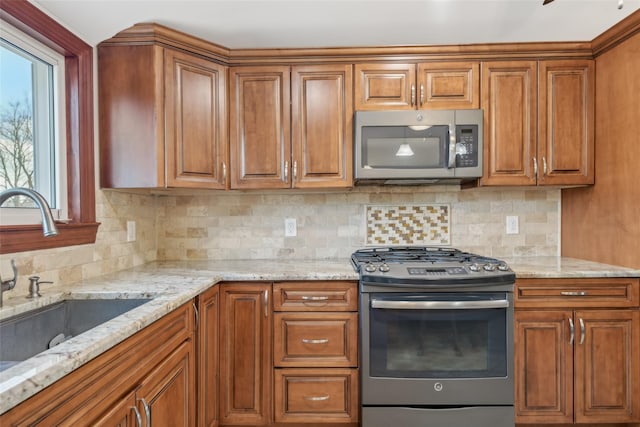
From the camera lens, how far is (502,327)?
1.85 m

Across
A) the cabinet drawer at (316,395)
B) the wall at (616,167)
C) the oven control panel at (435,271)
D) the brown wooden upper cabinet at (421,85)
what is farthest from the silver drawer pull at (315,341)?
the wall at (616,167)

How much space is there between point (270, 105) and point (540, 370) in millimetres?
2118

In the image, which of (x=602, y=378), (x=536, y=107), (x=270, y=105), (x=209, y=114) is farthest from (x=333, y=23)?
(x=602, y=378)

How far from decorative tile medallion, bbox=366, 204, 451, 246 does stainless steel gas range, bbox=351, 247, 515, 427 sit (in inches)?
26.2

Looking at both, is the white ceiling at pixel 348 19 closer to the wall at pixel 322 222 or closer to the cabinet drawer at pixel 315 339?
the wall at pixel 322 222

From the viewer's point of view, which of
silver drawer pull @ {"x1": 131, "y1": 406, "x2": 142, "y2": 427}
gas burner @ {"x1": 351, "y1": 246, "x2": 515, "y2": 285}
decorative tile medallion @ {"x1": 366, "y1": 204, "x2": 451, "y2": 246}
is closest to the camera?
silver drawer pull @ {"x1": 131, "y1": 406, "x2": 142, "y2": 427}

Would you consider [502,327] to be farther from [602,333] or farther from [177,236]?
[177,236]

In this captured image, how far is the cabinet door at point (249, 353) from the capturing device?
1.90m

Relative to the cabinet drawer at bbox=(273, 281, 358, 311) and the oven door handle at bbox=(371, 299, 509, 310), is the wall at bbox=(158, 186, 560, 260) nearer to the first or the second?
the cabinet drawer at bbox=(273, 281, 358, 311)

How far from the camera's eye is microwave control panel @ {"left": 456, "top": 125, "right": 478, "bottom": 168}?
208 centimetres

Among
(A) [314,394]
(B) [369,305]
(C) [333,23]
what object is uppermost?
(C) [333,23]

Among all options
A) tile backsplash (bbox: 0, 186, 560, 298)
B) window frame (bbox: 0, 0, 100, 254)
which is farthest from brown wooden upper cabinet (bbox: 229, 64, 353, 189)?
window frame (bbox: 0, 0, 100, 254)

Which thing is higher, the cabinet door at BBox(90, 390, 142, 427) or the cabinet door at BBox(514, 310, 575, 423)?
the cabinet door at BBox(90, 390, 142, 427)

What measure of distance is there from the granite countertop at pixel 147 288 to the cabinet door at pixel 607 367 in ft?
0.82
